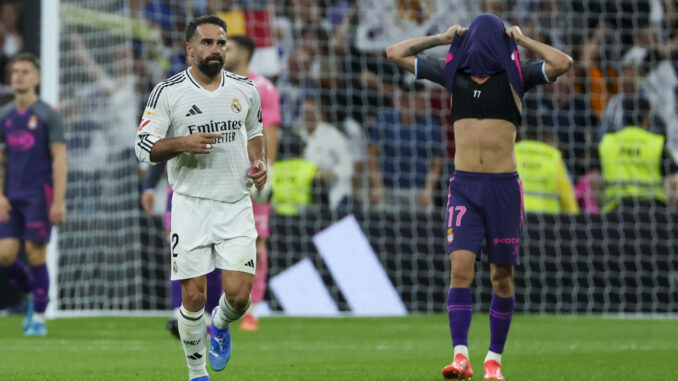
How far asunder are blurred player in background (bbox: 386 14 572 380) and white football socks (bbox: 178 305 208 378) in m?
1.37

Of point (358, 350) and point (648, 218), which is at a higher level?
point (648, 218)

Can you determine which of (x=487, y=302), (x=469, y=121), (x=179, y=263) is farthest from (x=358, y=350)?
(x=487, y=302)

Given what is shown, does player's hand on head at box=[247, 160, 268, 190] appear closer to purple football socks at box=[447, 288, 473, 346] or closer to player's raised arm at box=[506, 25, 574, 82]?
purple football socks at box=[447, 288, 473, 346]

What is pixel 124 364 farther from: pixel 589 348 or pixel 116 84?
pixel 116 84

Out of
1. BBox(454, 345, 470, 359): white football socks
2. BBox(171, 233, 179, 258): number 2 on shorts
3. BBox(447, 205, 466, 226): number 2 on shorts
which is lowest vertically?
BBox(454, 345, 470, 359): white football socks

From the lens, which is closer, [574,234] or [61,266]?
[574,234]

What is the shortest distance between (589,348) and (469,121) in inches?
109

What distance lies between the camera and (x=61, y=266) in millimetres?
12359

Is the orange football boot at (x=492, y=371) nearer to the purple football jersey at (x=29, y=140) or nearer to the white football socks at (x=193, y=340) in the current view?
the white football socks at (x=193, y=340)

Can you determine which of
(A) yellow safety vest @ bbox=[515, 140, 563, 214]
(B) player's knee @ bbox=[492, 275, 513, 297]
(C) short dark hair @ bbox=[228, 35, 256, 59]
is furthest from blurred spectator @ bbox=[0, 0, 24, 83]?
(B) player's knee @ bbox=[492, 275, 513, 297]

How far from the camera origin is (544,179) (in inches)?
484

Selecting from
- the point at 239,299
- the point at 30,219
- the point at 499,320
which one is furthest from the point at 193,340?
the point at 30,219

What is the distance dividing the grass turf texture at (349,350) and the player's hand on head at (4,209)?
0.98 m

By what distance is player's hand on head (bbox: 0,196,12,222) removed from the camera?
9.34 meters
